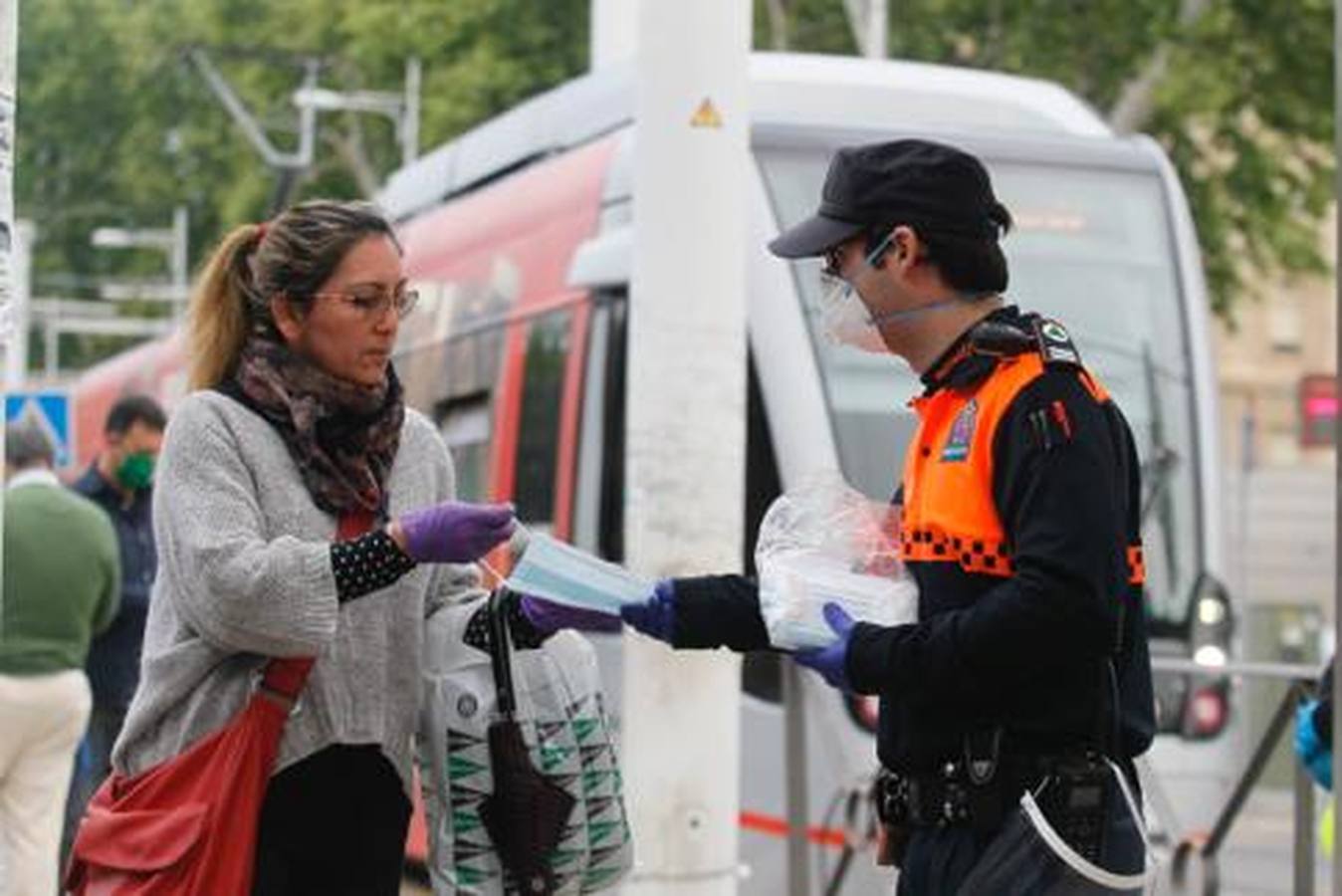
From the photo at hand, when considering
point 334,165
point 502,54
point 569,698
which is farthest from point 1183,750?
point 334,165

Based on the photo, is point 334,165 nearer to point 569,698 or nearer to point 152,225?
point 152,225

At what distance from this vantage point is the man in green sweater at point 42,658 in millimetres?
9555

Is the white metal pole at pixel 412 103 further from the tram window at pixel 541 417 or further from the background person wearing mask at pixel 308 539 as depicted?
the background person wearing mask at pixel 308 539

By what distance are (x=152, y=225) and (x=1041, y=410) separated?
201 feet

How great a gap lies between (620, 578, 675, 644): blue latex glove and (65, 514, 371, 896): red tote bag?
0.51 meters

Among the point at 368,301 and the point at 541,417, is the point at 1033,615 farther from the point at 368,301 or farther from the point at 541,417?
the point at 541,417

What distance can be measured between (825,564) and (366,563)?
706mm

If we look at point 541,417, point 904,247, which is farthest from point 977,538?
point 541,417

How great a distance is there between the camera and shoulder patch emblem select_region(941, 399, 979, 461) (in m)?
3.95

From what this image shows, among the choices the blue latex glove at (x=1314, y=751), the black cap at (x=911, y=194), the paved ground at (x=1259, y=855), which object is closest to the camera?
the black cap at (x=911, y=194)

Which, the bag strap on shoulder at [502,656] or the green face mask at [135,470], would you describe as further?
the green face mask at [135,470]

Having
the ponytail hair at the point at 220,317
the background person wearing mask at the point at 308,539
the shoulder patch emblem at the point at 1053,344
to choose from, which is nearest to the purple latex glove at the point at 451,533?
the background person wearing mask at the point at 308,539

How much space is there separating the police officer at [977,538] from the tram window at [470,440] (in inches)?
338

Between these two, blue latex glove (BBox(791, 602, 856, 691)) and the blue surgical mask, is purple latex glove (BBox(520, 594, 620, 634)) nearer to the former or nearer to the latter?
the blue surgical mask
